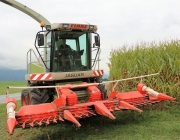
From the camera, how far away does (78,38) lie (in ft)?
22.2

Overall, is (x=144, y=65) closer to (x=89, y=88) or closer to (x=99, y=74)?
(x=99, y=74)

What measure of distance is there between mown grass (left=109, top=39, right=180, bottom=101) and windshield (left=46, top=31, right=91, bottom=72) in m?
1.64

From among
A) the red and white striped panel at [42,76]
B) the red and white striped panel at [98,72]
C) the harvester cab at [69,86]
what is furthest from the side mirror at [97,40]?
the red and white striped panel at [42,76]

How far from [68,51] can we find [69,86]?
4.64 feet

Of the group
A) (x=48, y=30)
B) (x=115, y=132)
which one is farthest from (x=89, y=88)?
(x=48, y=30)

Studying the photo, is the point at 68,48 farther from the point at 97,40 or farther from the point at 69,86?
the point at 69,86

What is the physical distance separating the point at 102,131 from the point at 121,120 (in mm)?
1012

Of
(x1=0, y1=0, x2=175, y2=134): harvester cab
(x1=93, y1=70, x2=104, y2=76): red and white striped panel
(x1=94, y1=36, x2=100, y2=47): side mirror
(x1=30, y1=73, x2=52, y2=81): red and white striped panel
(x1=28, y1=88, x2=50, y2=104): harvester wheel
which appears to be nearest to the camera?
(x1=0, y1=0, x2=175, y2=134): harvester cab

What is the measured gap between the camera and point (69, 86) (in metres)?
5.39

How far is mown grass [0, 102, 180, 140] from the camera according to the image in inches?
201

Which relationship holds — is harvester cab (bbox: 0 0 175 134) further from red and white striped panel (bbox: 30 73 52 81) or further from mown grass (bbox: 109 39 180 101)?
mown grass (bbox: 109 39 180 101)

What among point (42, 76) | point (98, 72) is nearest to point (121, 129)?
point (98, 72)

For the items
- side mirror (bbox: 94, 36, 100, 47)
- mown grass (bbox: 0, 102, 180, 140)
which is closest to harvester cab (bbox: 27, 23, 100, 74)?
side mirror (bbox: 94, 36, 100, 47)

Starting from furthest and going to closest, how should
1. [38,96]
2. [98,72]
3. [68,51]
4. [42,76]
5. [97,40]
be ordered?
[98,72]
[97,40]
[68,51]
[42,76]
[38,96]
